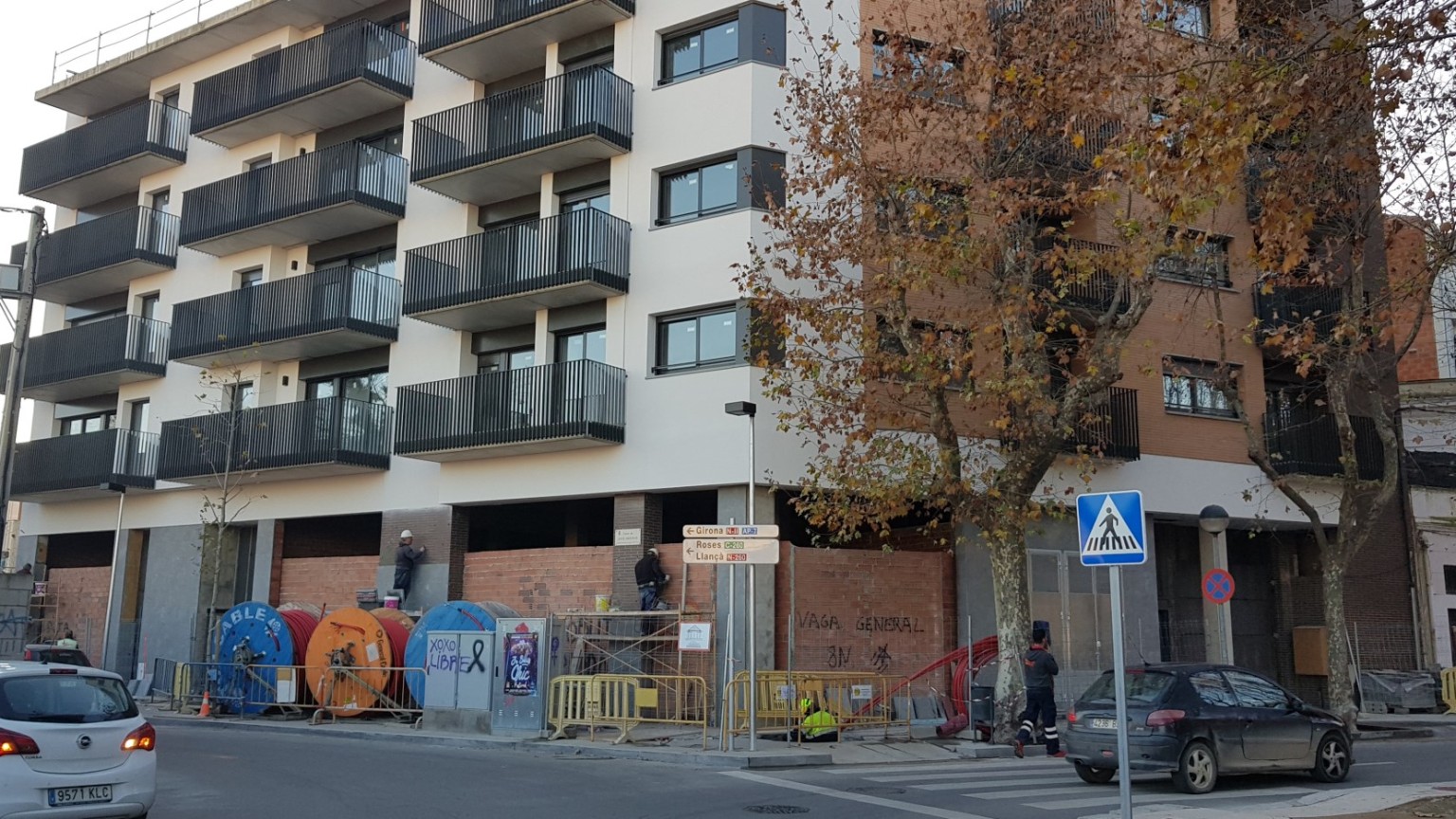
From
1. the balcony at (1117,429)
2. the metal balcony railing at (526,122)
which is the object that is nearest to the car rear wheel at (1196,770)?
the balcony at (1117,429)

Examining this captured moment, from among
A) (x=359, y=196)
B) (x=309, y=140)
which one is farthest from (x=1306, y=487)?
(x=309, y=140)

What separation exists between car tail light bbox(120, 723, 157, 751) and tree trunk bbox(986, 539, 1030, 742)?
12346 mm

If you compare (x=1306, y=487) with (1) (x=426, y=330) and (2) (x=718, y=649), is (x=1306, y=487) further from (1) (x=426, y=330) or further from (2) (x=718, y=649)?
(1) (x=426, y=330)

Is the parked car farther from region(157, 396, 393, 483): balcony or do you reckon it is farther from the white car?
the white car

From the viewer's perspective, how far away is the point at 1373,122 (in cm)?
1348

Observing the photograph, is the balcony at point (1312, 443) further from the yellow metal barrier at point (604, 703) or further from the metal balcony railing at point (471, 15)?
the metal balcony railing at point (471, 15)

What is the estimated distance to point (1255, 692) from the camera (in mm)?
14719

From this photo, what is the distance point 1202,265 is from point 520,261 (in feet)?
42.3

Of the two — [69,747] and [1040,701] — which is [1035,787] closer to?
[1040,701]

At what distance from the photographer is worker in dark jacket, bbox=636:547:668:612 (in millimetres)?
22391

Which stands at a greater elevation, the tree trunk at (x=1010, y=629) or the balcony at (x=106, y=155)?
the balcony at (x=106, y=155)

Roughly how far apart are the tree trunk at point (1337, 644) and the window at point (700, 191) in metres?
12.8

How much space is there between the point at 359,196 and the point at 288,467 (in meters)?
6.36

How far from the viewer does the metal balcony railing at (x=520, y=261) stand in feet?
78.7
